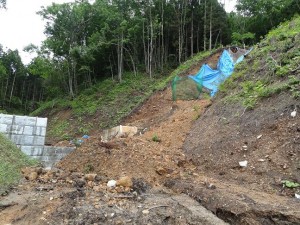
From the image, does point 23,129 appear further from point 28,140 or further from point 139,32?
point 139,32

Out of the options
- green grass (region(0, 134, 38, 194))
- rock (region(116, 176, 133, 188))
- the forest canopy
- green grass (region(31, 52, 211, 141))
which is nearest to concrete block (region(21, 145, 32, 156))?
green grass (region(0, 134, 38, 194))

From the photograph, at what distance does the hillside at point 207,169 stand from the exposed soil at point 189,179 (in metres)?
0.01

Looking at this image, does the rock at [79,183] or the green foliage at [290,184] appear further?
the rock at [79,183]

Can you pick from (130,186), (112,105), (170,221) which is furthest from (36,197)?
(112,105)

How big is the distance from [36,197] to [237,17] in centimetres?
2198

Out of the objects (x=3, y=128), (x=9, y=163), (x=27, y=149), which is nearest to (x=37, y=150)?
(x=27, y=149)

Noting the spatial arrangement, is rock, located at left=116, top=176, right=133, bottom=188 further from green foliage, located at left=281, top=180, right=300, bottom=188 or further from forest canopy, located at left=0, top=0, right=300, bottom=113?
forest canopy, located at left=0, top=0, right=300, bottom=113

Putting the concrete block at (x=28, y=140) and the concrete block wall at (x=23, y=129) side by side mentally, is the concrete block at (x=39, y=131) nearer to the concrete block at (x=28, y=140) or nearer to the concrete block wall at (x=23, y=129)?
the concrete block wall at (x=23, y=129)

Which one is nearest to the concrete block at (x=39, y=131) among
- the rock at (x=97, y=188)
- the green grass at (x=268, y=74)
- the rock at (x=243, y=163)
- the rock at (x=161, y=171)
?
the rock at (x=161, y=171)

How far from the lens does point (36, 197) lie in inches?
149

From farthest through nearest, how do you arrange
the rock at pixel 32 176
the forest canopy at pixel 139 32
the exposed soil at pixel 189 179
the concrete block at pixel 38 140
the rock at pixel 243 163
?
1. the forest canopy at pixel 139 32
2. the concrete block at pixel 38 140
3. the rock at pixel 243 163
4. the rock at pixel 32 176
5. the exposed soil at pixel 189 179

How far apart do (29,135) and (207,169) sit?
4.75 meters

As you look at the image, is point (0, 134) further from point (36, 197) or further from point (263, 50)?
point (263, 50)

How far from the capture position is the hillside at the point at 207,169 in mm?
3295
